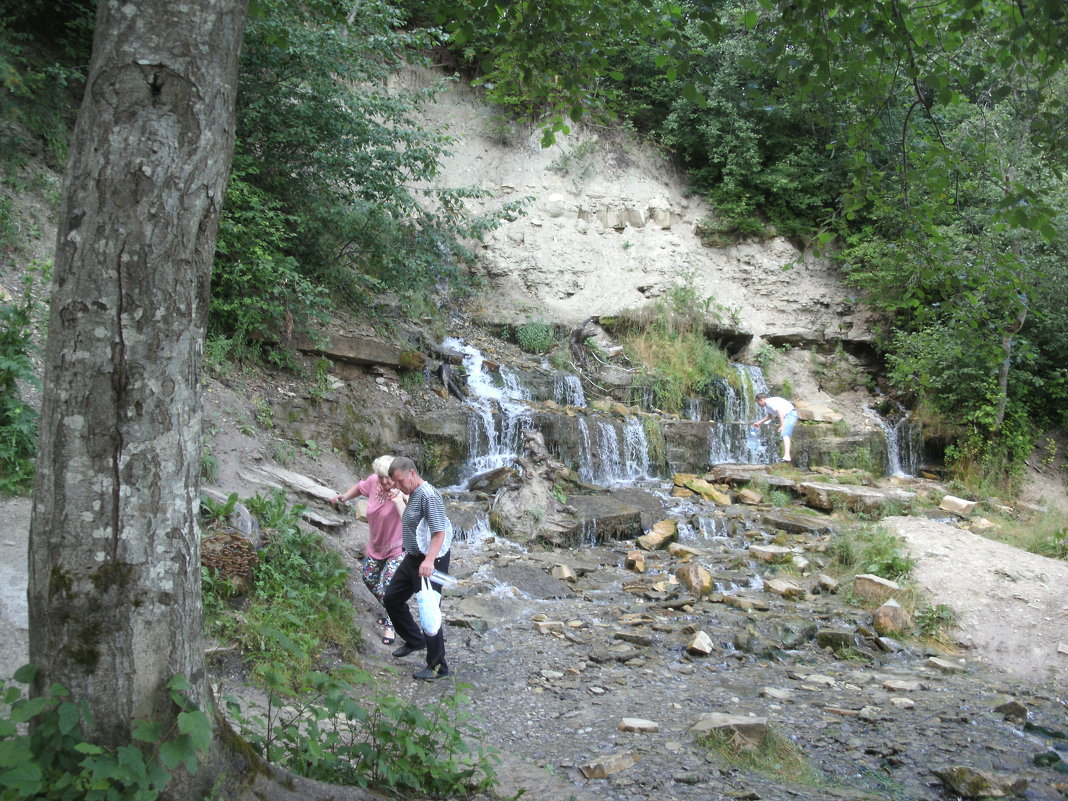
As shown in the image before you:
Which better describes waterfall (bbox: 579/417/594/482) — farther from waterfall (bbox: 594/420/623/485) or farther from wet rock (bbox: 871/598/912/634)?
wet rock (bbox: 871/598/912/634)

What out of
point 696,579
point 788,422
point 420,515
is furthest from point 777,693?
point 788,422

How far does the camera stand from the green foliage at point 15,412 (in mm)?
5285

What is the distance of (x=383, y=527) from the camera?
599cm

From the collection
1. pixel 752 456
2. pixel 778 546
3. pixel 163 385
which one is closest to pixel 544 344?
pixel 752 456

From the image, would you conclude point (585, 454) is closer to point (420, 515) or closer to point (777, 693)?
point (777, 693)

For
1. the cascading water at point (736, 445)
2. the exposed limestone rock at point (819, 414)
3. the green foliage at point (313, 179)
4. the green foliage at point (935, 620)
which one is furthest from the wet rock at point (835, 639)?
the exposed limestone rock at point (819, 414)

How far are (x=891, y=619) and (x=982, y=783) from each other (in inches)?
132

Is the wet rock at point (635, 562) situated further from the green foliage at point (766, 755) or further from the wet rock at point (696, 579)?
the green foliage at point (766, 755)

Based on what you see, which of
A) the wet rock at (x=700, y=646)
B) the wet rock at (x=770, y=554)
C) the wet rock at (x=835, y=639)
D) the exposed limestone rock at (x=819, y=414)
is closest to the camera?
the wet rock at (x=700, y=646)

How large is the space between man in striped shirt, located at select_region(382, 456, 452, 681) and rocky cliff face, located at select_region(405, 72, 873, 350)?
547 inches

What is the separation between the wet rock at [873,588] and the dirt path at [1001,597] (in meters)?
0.38

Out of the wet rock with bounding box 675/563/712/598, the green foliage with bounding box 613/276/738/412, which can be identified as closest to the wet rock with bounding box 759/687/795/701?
the wet rock with bounding box 675/563/712/598

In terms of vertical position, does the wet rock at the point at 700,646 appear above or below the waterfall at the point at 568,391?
below

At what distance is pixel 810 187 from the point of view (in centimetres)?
2012
